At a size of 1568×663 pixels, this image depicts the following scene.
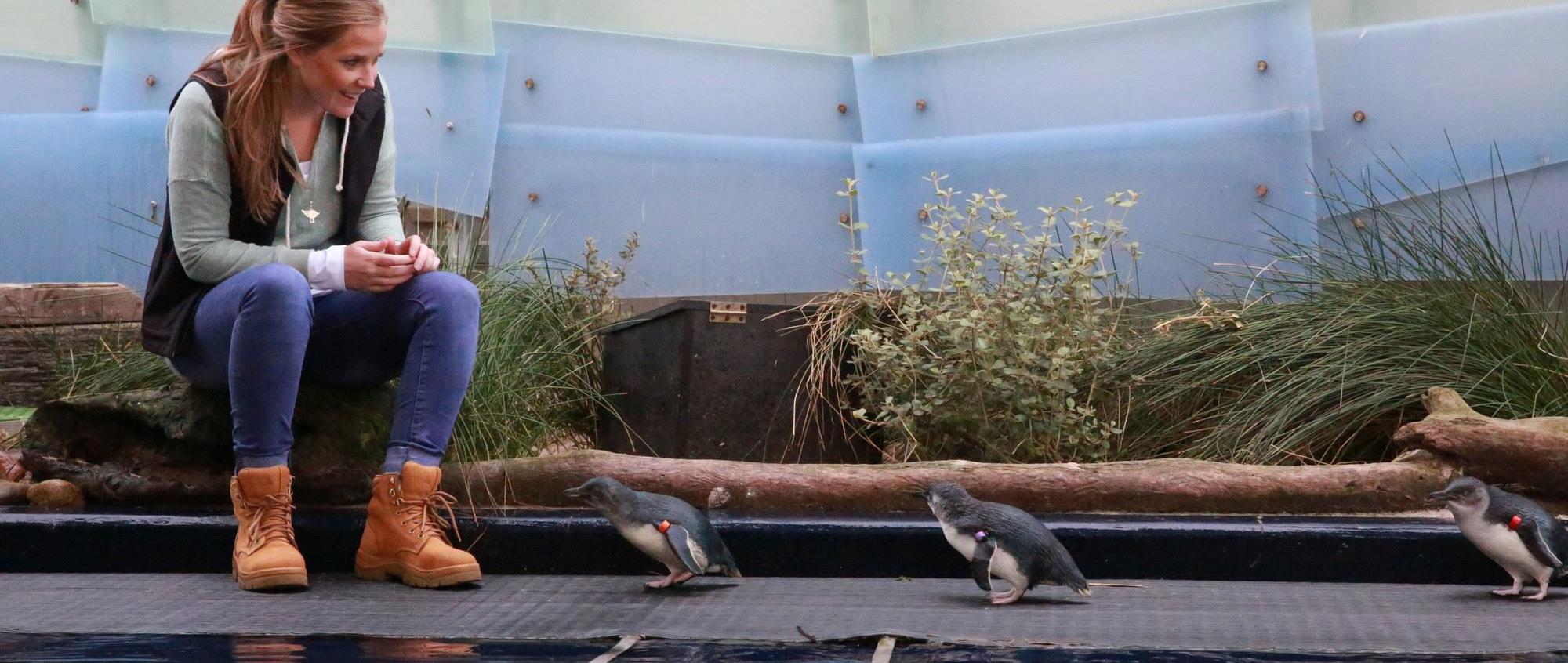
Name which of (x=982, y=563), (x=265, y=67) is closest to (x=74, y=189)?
(x=265, y=67)

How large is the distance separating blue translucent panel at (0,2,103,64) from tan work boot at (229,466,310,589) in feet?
9.89

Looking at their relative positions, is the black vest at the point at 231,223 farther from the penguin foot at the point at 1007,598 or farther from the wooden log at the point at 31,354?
the wooden log at the point at 31,354

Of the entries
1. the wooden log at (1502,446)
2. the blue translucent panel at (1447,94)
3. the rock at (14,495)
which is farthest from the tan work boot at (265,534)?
the blue translucent panel at (1447,94)

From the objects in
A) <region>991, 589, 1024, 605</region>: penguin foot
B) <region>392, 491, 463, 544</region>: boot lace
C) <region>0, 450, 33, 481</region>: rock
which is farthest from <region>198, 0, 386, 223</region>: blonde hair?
<region>991, 589, 1024, 605</region>: penguin foot

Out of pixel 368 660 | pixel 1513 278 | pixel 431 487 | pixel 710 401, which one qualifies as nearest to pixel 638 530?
pixel 431 487

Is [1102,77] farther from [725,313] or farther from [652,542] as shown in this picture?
[652,542]

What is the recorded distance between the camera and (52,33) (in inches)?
183

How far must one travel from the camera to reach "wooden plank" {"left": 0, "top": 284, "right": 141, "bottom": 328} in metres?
4.10

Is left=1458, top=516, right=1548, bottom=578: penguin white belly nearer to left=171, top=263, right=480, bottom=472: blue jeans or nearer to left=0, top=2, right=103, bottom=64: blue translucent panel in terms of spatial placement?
left=171, top=263, right=480, bottom=472: blue jeans

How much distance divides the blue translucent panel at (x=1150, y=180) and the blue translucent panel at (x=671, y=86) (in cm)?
28

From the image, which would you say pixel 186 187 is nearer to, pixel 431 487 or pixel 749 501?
pixel 431 487

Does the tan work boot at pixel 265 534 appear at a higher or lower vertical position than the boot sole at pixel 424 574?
higher

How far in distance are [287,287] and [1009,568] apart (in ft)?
4.35

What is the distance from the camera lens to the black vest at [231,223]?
243 centimetres
